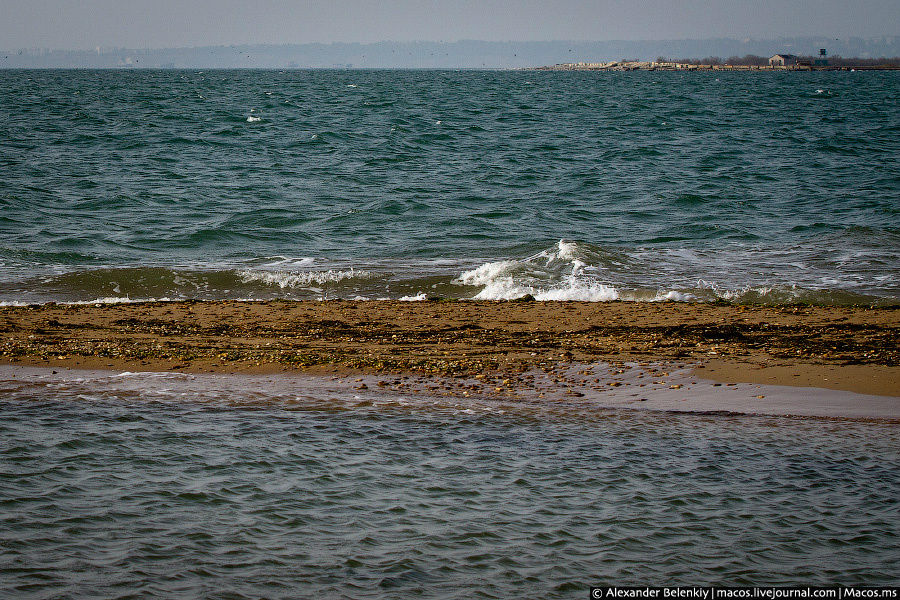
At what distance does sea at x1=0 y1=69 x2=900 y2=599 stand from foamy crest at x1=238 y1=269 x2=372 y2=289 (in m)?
0.09

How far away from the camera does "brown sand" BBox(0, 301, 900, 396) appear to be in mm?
9898

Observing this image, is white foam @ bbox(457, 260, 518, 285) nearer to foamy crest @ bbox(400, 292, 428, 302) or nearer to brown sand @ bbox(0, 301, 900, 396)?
foamy crest @ bbox(400, 292, 428, 302)

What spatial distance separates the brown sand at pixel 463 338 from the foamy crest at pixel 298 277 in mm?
2435

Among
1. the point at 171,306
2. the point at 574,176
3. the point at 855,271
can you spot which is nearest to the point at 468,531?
the point at 171,306

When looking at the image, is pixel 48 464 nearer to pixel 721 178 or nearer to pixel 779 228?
pixel 779 228

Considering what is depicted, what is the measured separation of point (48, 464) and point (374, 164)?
85.9 feet

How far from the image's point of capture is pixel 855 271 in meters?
16.5

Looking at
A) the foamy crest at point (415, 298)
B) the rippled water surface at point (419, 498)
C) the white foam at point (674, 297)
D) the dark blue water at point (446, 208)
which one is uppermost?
the dark blue water at point (446, 208)

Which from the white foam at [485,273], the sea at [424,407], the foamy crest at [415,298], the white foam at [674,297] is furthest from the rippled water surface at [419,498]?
the white foam at [485,273]

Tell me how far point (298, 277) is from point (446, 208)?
333 inches

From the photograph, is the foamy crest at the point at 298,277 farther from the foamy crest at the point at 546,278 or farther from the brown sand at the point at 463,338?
the brown sand at the point at 463,338

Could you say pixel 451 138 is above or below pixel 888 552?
above

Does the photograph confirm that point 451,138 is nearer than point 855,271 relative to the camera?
No

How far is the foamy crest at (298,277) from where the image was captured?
1629cm
